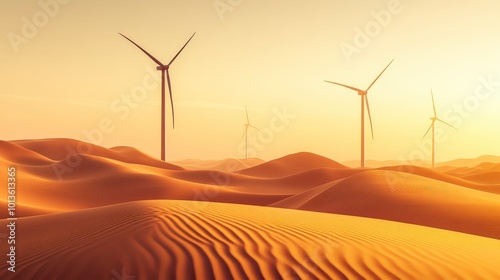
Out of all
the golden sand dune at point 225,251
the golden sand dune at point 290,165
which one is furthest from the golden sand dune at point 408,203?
the golden sand dune at point 290,165

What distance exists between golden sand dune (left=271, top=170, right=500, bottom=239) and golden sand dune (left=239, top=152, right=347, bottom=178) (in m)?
40.4

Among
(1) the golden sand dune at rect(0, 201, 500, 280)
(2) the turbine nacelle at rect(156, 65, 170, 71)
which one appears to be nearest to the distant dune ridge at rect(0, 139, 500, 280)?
(1) the golden sand dune at rect(0, 201, 500, 280)

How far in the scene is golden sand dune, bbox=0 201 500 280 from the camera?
6664mm

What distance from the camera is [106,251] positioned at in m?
7.39

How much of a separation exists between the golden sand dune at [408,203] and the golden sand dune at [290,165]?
40401mm

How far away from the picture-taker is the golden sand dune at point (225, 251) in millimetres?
6664

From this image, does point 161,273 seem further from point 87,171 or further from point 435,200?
point 87,171

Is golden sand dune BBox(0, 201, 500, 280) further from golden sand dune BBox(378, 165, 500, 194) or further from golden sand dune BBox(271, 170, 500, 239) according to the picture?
golden sand dune BBox(378, 165, 500, 194)

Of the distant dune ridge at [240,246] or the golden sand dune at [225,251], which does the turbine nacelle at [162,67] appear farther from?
the golden sand dune at [225,251]

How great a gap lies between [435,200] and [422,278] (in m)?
16.0

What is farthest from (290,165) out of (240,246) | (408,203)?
(240,246)

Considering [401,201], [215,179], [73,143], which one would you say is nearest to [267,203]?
[401,201]

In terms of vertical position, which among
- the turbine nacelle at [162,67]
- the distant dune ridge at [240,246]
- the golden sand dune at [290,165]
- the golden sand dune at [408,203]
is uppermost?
the turbine nacelle at [162,67]

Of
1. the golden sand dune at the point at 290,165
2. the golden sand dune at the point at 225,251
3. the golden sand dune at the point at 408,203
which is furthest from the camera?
the golden sand dune at the point at 290,165
